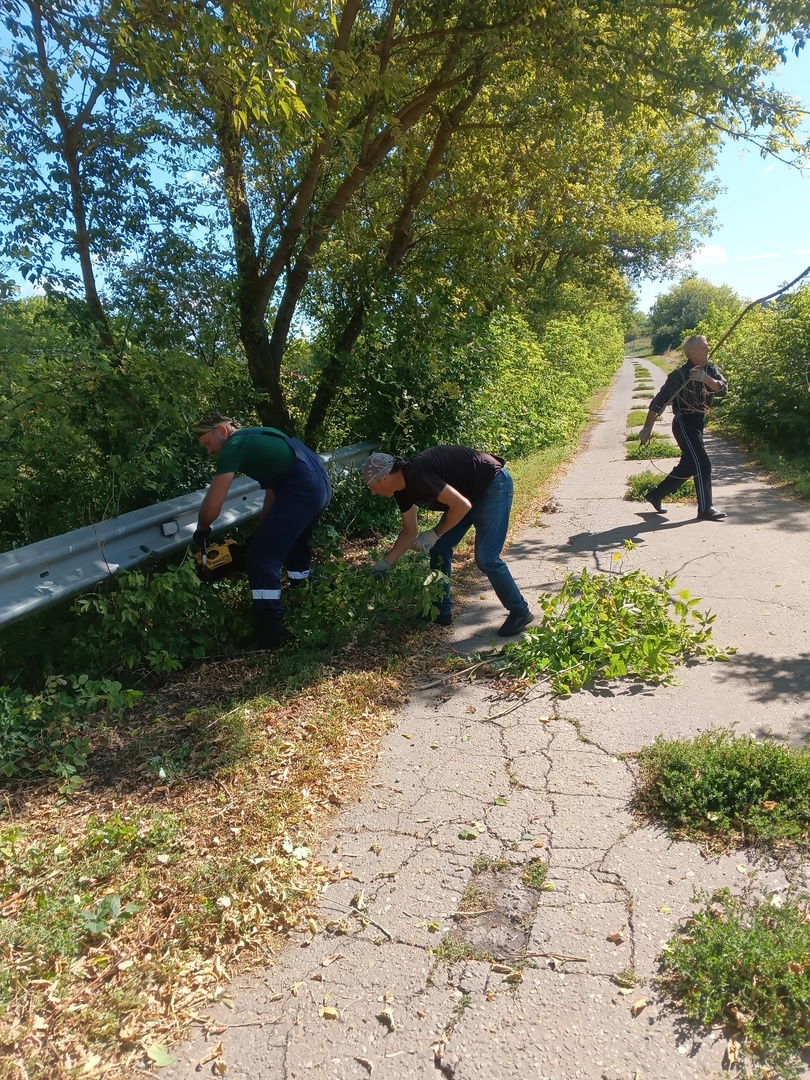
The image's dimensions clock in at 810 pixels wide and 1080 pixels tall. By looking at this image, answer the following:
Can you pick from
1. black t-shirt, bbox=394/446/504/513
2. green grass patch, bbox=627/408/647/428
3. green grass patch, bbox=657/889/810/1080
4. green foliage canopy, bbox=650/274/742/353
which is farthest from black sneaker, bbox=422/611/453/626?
green foliage canopy, bbox=650/274/742/353

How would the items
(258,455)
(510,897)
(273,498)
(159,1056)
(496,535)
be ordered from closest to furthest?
→ (159,1056)
(510,897)
(258,455)
(496,535)
(273,498)

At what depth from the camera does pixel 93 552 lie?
4.46 m

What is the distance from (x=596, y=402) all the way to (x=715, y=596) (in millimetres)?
22405

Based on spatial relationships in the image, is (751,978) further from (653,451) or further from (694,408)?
(653,451)

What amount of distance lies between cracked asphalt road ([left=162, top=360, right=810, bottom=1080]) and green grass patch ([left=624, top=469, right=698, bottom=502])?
14.1 feet

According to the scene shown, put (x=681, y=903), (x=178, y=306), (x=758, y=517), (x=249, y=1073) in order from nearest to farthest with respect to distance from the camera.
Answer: (x=249, y=1073) → (x=681, y=903) → (x=178, y=306) → (x=758, y=517)

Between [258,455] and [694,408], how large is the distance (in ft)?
17.4

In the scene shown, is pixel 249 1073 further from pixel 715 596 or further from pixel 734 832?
pixel 715 596

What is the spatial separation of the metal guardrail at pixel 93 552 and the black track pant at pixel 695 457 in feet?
16.5

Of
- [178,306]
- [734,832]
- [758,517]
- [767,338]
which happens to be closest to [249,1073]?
[734,832]

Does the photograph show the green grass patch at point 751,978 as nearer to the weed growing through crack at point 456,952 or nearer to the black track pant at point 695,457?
the weed growing through crack at point 456,952

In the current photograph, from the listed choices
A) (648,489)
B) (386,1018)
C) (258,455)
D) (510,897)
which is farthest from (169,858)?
(648,489)

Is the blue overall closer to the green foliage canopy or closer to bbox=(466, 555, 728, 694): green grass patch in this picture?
bbox=(466, 555, 728, 694): green grass patch

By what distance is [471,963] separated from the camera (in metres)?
2.47
